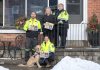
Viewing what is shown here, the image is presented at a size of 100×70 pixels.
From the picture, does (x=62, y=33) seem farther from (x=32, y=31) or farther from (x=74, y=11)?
(x=74, y=11)

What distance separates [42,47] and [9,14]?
254 cm

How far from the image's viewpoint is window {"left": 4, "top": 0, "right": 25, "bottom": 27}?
18250mm

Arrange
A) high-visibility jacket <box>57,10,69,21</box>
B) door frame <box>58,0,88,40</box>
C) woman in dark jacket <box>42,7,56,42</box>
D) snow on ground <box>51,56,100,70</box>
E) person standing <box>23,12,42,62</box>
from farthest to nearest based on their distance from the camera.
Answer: door frame <box>58,0,88,40</box>
high-visibility jacket <box>57,10,69,21</box>
woman in dark jacket <box>42,7,56,42</box>
person standing <box>23,12,42,62</box>
snow on ground <box>51,56,100,70</box>

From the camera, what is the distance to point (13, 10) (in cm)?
1831

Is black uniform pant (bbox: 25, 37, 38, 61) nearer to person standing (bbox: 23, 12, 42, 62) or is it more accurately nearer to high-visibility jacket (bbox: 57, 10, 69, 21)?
person standing (bbox: 23, 12, 42, 62)

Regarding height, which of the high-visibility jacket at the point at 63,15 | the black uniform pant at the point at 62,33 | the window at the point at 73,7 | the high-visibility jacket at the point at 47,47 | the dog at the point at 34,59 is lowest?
the dog at the point at 34,59

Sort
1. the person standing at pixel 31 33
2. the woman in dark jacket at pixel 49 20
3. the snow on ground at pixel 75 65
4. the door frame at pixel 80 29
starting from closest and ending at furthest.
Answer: the snow on ground at pixel 75 65
the person standing at pixel 31 33
the woman in dark jacket at pixel 49 20
the door frame at pixel 80 29

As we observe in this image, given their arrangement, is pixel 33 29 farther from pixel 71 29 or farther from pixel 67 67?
pixel 67 67

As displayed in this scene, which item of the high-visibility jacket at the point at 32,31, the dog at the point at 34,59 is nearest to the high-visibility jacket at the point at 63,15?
the high-visibility jacket at the point at 32,31

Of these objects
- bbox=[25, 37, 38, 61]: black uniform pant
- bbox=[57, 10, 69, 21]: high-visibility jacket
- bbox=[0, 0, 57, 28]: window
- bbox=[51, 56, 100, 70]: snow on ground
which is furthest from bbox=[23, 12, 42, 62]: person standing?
bbox=[51, 56, 100, 70]: snow on ground

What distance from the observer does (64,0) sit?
1814cm

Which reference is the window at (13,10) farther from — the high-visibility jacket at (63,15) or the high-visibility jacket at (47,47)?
the high-visibility jacket at (47,47)

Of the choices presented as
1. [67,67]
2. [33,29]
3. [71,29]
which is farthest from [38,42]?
[67,67]

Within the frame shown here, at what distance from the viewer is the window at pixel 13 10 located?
59.9 feet
